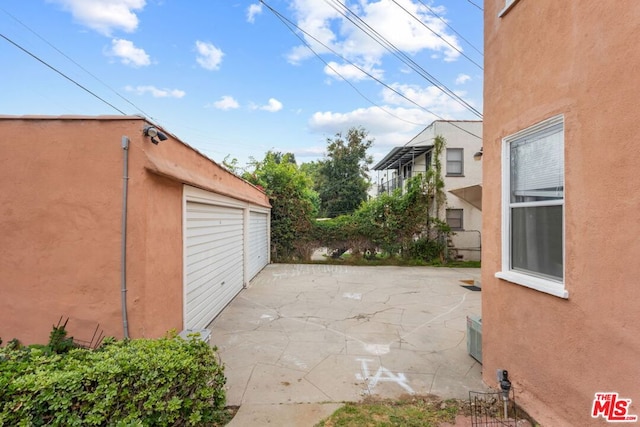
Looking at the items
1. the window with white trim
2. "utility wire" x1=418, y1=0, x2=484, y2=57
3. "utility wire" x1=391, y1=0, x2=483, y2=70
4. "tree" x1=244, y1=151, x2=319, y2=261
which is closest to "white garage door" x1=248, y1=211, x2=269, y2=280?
"tree" x1=244, y1=151, x2=319, y2=261

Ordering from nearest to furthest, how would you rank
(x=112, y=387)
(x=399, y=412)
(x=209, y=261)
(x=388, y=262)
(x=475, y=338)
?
(x=112, y=387)
(x=399, y=412)
(x=475, y=338)
(x=209, y=261)
(x=388, y=262)

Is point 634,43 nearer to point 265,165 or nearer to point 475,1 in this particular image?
point 475,1

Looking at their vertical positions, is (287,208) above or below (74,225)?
above

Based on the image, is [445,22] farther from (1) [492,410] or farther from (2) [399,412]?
(2) [399,412]

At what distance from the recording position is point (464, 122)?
1370 cm

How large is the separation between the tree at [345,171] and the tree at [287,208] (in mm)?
12124

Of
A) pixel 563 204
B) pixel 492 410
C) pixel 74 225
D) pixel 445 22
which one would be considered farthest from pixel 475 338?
pixel 445 22

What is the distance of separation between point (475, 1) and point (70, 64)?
31.3ft

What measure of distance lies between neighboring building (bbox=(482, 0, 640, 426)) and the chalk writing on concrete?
96cm

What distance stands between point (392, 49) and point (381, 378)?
7.41m

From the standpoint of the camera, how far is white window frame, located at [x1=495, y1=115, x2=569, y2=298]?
7.59 feet

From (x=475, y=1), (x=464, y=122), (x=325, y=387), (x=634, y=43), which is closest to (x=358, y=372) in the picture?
(x=325, y=387)

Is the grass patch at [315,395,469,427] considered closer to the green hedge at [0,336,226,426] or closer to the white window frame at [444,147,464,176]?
the green hedge at [0,336,226,426]

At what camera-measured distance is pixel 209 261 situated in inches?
204
